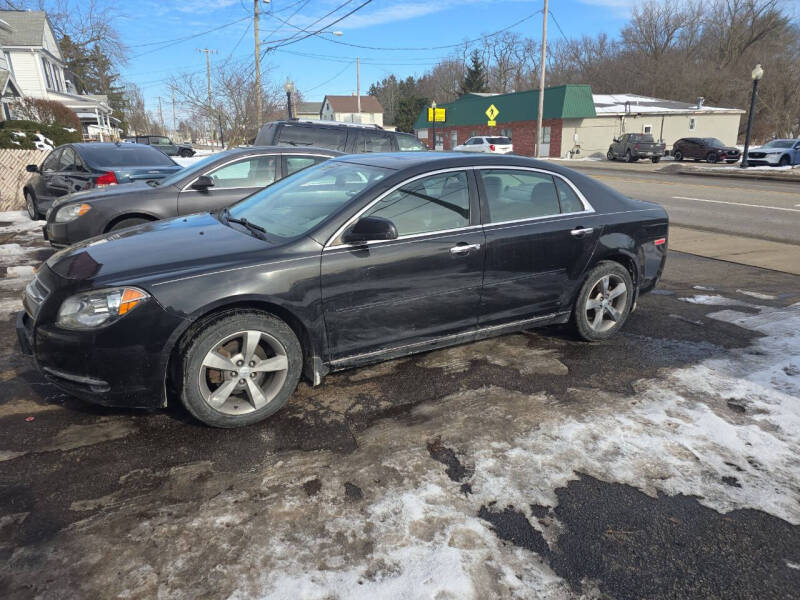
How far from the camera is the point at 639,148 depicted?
33781 mm

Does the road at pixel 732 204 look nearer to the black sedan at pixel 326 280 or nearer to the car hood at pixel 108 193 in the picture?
the black sedan at pixel 326 280

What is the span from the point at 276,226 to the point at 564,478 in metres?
2.38

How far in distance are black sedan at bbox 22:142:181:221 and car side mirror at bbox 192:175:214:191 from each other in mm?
2186

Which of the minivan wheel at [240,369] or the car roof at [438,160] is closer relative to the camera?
the minivan wheel at [240,369]

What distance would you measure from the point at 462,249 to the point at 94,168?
291 inches

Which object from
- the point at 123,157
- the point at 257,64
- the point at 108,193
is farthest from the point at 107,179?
the point at 257,64

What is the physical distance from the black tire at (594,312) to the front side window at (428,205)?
131 centimetres

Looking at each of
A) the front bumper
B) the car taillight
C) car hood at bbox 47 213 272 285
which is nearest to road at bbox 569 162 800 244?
car hood at bbox 47 213 272 285

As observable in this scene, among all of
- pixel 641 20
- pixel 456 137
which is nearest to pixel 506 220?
pixel 456 137

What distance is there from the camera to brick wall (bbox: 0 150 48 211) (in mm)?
13344

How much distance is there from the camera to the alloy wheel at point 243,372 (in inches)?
126

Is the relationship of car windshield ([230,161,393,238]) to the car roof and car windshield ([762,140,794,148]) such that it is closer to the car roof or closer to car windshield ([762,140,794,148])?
the car roof

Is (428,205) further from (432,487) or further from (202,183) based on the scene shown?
(202,183)

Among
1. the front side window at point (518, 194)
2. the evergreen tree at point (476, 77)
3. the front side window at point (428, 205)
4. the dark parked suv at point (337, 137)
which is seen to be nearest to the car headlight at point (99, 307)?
the front side window at point (428, 205)
